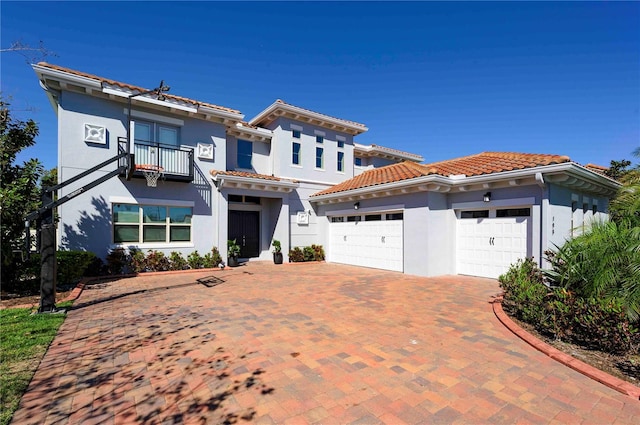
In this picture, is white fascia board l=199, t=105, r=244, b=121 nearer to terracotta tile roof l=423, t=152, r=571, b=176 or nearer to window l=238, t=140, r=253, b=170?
window l=238, t=140, r=253, b=170

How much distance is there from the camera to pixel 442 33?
11102mm

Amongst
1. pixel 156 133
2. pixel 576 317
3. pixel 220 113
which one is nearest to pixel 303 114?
pixel 220 113

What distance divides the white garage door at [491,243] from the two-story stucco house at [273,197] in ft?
0.11

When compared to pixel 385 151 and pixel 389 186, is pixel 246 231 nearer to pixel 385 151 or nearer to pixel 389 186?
→ pixel 389 186

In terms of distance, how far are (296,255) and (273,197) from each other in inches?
127

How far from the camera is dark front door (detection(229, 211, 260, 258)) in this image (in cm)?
1473

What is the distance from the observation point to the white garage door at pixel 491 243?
8805 millimetres

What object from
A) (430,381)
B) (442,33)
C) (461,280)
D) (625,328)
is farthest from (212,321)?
(442,33)

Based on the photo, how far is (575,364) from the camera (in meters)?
3.66

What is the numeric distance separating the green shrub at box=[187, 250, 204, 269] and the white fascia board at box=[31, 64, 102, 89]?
7192 mm

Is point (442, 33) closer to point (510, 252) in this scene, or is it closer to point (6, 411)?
point (510, 252)

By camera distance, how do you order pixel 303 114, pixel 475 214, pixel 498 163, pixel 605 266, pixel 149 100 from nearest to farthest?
pixel 605 266, pixel 498 163, pixel 475 214, pixel 149 100, pixel 303 114

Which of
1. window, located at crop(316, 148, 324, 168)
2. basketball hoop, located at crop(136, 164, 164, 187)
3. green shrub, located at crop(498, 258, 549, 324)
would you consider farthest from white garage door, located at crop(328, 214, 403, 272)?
basketball hoop, located at crop(136, 164, 164, 187)

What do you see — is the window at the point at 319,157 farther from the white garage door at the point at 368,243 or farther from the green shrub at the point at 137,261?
the green shrub at the point at 137,261
